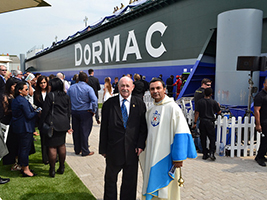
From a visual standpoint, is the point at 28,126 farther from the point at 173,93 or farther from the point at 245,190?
the point at 173,93

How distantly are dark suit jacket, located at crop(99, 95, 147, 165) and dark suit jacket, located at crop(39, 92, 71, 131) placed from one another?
1484 millimetres

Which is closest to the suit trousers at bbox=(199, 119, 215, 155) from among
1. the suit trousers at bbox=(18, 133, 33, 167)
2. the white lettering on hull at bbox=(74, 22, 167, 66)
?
the suit trousers at bbox=(18, 133, 33, 167)

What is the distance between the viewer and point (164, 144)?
9.10 feet

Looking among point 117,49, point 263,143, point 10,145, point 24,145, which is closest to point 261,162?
point 263,143

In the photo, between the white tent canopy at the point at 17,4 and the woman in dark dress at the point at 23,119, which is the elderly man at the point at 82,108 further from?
the white tent canopy at the point at 17,4

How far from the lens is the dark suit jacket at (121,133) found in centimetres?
290

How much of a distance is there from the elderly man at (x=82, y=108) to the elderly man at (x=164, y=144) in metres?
3.08

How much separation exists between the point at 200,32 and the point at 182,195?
33.0ft

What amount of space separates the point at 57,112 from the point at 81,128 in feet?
5.15

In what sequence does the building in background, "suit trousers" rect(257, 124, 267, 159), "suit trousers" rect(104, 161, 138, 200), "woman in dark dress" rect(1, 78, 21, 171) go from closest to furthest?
"suit trousers" rect(104, 161, 138, 200), "woman in dark dress" rect(1, 78, 21, 171), "suit trousers" rect(257, 124, 267, 159), the building in background

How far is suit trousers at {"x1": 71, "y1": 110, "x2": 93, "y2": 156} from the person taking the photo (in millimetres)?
5652

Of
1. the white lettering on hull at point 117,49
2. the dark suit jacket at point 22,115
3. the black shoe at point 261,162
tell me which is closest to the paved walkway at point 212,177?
the black shoe at point 261,162

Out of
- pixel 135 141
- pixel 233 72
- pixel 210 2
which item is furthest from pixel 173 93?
pixel 135 141

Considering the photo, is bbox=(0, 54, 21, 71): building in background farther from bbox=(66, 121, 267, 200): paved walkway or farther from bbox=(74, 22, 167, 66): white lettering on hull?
bbox=(74, 22, 167, 66): white lettering on hull
